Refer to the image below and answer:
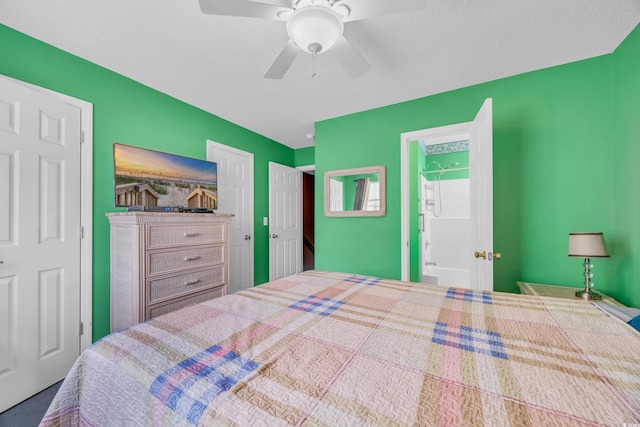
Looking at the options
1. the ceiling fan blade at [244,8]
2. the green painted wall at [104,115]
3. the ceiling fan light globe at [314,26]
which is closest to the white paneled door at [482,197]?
the ceiling fan light globe at [314,26]

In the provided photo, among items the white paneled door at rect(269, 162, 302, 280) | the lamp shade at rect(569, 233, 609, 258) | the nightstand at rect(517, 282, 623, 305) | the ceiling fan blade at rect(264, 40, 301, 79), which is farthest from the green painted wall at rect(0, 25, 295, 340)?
the lamp shade at rect(569, 233, 609, 258)

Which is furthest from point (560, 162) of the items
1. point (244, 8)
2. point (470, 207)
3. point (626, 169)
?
point (244, 8)

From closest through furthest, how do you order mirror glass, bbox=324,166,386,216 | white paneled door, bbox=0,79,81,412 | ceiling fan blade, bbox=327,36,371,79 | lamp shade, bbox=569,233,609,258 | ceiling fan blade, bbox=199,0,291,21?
ceiling fan blade, bbox=199,0,291,21 < ceiling fan blade, bbox=327,36,371,79 < white paneled door, bbox=0,79,81,412 < lamp shade, bbox=569,233,609,258 < mirror glass, bbox=324,166,386,216

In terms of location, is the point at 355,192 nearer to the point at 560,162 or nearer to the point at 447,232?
the point at 560,162

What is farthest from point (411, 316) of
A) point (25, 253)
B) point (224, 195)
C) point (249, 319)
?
point (224, 195)

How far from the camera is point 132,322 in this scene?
183cm

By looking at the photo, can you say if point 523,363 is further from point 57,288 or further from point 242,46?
point 57,288

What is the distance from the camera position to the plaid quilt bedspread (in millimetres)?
543

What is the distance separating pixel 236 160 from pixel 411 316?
9.65 ft

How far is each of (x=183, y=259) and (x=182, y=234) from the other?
0.21m

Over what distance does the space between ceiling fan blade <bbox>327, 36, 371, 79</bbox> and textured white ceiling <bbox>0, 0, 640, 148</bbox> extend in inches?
11.3

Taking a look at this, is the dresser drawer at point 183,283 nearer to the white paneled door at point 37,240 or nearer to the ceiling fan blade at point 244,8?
the white paneled door at point 37,240

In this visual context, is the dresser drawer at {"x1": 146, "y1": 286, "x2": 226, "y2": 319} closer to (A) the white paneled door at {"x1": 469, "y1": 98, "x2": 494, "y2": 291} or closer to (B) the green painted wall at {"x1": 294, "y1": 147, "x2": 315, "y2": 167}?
(A) the white paneled door at {"x1": 469, "y1": 98, "x2": 494, "y2": 291}

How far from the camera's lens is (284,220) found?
3965 mm
